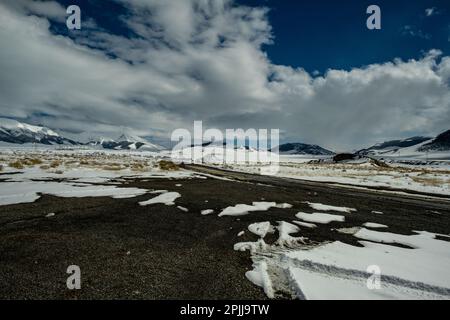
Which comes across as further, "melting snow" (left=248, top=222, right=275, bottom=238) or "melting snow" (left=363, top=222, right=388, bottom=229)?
"melting snow" (left=363, top=222, right=388, bottom=229)

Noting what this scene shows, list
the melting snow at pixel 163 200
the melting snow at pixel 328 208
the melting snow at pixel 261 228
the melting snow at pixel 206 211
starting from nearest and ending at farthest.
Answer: the melting snow at pixel 261 228 < the melting snow at pixel 206 211 < the melting snow at pixel 328 208 < the melting snow at pixel 163 200

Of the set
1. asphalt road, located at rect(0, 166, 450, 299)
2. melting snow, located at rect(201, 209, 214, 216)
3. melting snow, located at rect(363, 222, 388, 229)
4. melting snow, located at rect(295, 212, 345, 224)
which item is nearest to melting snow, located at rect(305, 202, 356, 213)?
asphalt road, located at rect(0, 166, 450, 299)

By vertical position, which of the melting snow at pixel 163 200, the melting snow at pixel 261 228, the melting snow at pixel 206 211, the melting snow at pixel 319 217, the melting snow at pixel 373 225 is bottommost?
the melting snow at pixel 373 225

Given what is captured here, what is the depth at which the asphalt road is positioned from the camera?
509 centimetres

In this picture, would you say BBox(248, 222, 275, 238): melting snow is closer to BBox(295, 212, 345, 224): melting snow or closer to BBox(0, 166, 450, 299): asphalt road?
BBox(0, 166, 450, 299): asphalt road

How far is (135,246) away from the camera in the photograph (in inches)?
291

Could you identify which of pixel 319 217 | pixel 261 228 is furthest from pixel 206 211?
pixel 319 217

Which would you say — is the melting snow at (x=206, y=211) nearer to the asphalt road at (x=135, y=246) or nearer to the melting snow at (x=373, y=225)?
the asphalt road at (x=135, y=246)

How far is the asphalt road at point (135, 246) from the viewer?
5.09 meters

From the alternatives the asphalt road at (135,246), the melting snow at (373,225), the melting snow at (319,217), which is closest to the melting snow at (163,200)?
the asphalt road at (135,246)

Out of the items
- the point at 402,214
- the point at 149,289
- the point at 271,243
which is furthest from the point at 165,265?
the point at 402,214

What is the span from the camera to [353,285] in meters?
5.37
